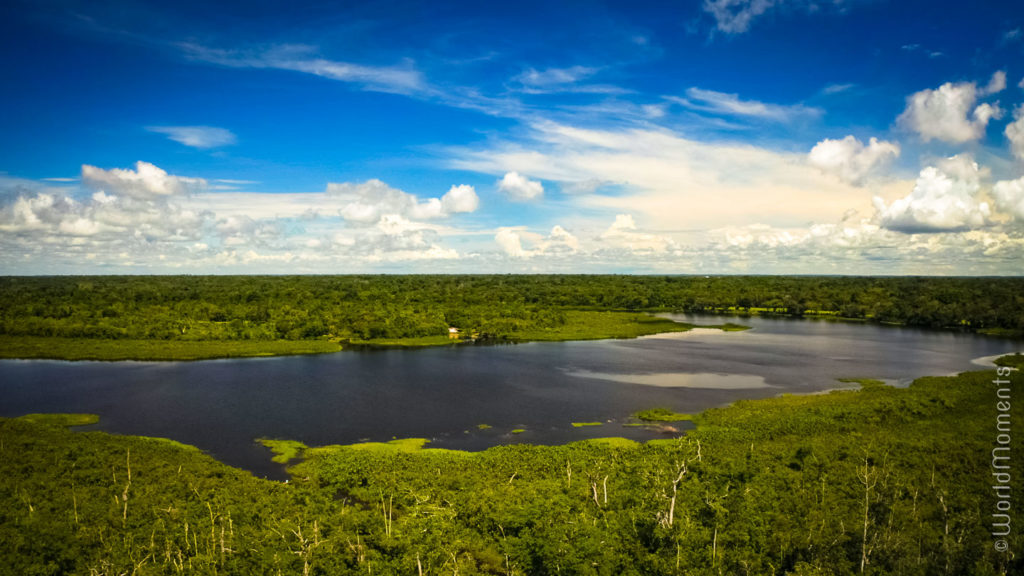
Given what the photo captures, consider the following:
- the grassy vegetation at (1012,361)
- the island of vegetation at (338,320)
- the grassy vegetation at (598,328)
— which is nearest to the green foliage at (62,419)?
the island of vegetation at (338,320)

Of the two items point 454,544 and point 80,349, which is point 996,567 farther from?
point 80,349

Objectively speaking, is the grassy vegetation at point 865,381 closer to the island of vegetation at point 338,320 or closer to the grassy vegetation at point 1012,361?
the grassy vegetation at point 1012,361

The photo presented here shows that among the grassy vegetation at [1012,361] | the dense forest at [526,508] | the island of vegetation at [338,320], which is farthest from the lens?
the island of vegetation at [338,320]

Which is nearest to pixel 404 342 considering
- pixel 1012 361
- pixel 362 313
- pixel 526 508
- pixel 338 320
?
Result: pixel 362 313

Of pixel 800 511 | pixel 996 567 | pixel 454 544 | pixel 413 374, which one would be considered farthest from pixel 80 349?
pixel 996 567

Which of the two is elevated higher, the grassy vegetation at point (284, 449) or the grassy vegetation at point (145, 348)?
the grassy vegetation at point (145, 348)

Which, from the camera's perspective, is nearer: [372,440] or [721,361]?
[372,440]
